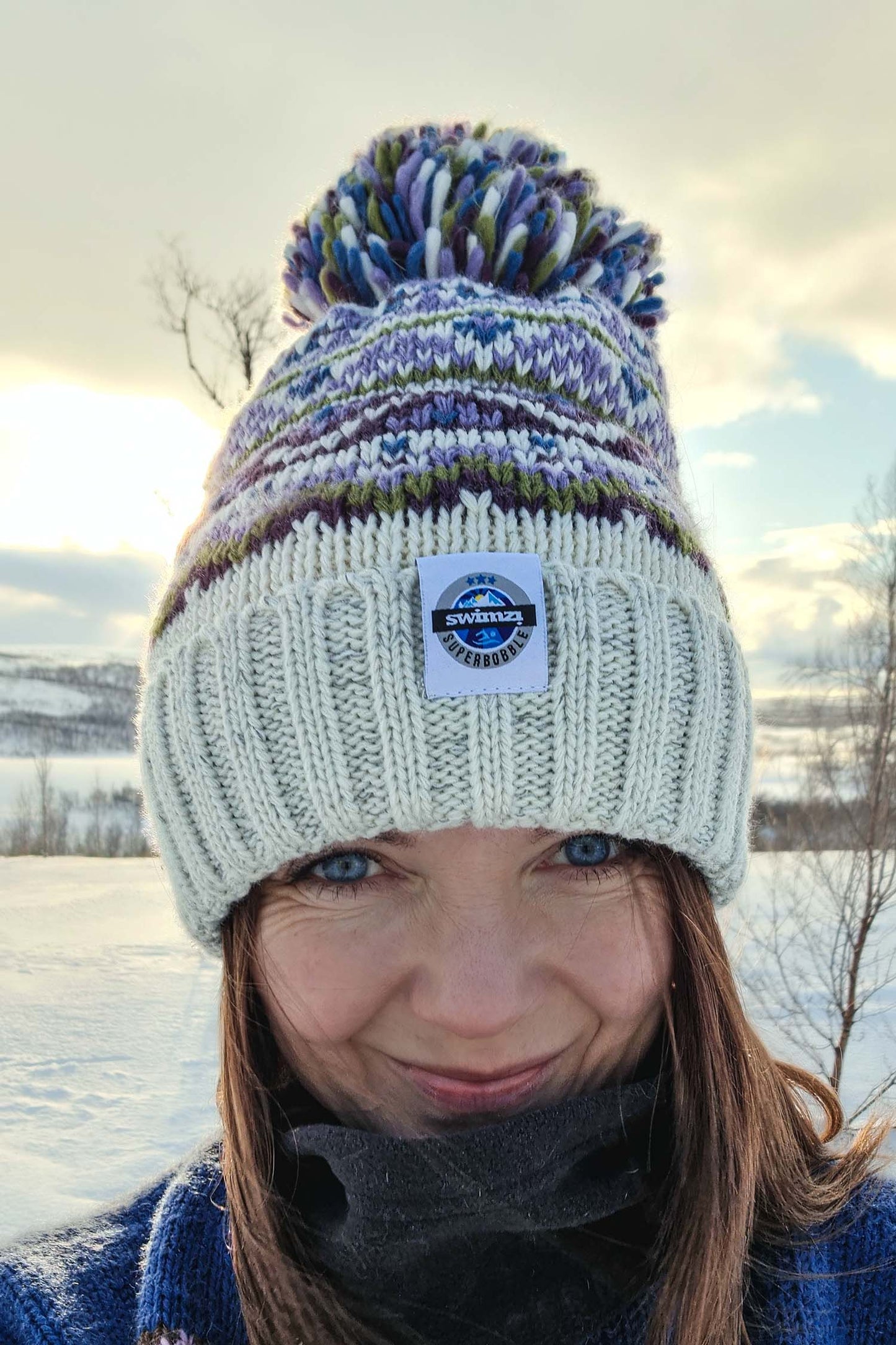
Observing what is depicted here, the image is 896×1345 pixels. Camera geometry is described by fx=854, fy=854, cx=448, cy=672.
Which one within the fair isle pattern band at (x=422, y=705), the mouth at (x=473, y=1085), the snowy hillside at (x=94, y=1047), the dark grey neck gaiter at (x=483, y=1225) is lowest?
the snowy hillside at (x=94, y=1047)

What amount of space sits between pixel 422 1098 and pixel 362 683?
566 mm

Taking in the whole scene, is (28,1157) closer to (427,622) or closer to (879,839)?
(427,622)

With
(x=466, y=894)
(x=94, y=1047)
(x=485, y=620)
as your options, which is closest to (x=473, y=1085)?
(x=466, y=894)

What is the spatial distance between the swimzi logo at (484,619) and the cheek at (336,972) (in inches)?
14.7

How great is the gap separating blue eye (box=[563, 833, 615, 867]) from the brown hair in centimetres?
10

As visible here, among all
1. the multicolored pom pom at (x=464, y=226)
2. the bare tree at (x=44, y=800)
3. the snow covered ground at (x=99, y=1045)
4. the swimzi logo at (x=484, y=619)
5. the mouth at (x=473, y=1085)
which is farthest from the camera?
the bare tree at (x=44, y=800)

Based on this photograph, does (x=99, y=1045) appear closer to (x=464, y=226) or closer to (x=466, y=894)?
(x=466, y=894)

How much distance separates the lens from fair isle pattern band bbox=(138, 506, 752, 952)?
1.03 meters

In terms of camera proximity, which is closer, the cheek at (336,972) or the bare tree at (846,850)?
the cheek at (336,972)

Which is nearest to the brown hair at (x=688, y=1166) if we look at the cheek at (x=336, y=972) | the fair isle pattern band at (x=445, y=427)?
the cheek at (x=336, y=972)

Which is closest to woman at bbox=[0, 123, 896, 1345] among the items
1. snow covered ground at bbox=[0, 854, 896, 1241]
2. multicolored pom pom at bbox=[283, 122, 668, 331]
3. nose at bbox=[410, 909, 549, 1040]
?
nose at bbox=[410, 909, 549, 1040]

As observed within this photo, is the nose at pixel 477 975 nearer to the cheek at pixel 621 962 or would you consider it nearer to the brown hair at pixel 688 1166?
the cheek at pixel 621 962

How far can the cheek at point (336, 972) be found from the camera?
1083 millimetres

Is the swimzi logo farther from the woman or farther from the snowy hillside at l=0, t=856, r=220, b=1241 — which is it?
the snowy hillside at l=0, t=856, r=220, b=1241
